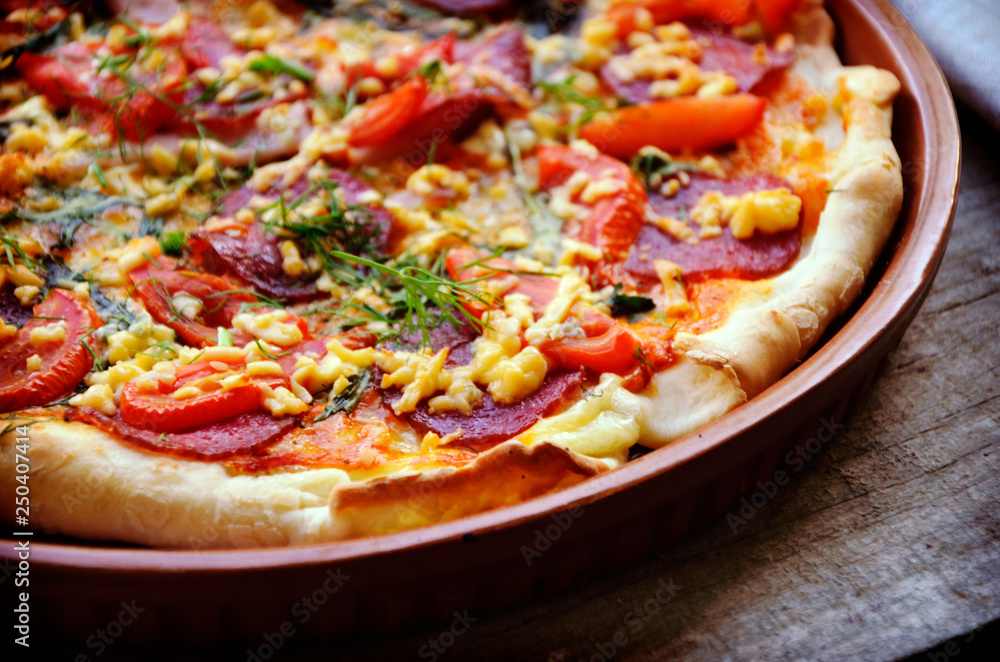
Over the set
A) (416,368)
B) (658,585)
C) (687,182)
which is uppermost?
(687,182)

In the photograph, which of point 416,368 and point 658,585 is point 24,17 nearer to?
point 416,368

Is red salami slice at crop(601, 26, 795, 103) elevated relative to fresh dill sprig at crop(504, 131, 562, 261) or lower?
elevated

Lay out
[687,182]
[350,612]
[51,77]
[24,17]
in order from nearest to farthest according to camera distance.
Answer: [350,612] < [687,182] < [51,77] < [24,17]

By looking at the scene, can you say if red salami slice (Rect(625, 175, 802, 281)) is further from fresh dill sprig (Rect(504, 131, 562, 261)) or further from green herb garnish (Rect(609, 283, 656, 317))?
fresh dill sprig (Rect(504, 131, 562, 261))

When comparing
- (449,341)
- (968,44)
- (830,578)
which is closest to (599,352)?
(449,341)

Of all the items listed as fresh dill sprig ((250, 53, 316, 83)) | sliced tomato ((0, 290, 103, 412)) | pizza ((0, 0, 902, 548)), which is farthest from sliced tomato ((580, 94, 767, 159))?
sliced tomato ((0, 290, 103, 412))

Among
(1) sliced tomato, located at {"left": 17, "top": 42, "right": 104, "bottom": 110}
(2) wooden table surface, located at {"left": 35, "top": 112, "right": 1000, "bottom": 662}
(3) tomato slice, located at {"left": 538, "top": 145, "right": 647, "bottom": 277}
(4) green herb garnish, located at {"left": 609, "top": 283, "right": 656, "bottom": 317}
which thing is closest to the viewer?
(2) wooden table surface, located at {"left": 35, "top": 112, "right": 1000, "bottom": 662}

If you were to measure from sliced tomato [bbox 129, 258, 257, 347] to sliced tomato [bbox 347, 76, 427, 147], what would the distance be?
0.76 meters

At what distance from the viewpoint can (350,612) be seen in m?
1.95

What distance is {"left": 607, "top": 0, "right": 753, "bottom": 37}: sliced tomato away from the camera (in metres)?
3.39

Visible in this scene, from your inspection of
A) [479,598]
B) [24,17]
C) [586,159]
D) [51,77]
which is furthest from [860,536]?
[24,17]

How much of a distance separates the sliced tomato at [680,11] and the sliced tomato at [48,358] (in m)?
2.22

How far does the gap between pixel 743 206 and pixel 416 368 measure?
115 cm

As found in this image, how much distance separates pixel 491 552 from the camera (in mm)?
1831
